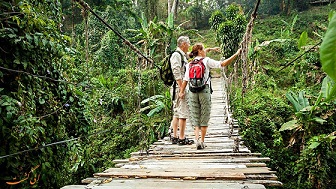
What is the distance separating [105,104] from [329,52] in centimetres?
648

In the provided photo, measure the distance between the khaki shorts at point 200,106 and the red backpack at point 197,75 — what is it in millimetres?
62

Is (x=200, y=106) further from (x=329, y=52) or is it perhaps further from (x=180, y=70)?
(x=329, y=52)

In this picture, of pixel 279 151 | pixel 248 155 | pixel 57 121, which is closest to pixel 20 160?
pixel 57 121

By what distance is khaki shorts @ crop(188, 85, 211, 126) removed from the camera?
2.67 meters

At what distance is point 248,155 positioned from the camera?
2.36 metres

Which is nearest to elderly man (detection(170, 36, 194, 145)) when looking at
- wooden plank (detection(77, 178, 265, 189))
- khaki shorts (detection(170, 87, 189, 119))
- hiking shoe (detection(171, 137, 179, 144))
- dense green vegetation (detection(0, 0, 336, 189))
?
khaki shorts (detection(170, 87, 189, 119))

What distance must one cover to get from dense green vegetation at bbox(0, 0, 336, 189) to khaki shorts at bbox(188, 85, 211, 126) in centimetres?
57

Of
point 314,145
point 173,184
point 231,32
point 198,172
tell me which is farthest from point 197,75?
point 231,32

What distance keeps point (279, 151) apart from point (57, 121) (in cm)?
415

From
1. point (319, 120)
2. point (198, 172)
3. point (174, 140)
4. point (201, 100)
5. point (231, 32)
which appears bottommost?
point (319, 120)

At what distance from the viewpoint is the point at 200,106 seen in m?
2.73

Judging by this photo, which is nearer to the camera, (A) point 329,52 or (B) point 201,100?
(A) point 329,52

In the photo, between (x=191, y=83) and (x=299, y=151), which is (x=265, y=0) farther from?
(x=191, y=83)

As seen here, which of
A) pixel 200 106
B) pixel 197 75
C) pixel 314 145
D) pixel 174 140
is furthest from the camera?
pixel 314 145
